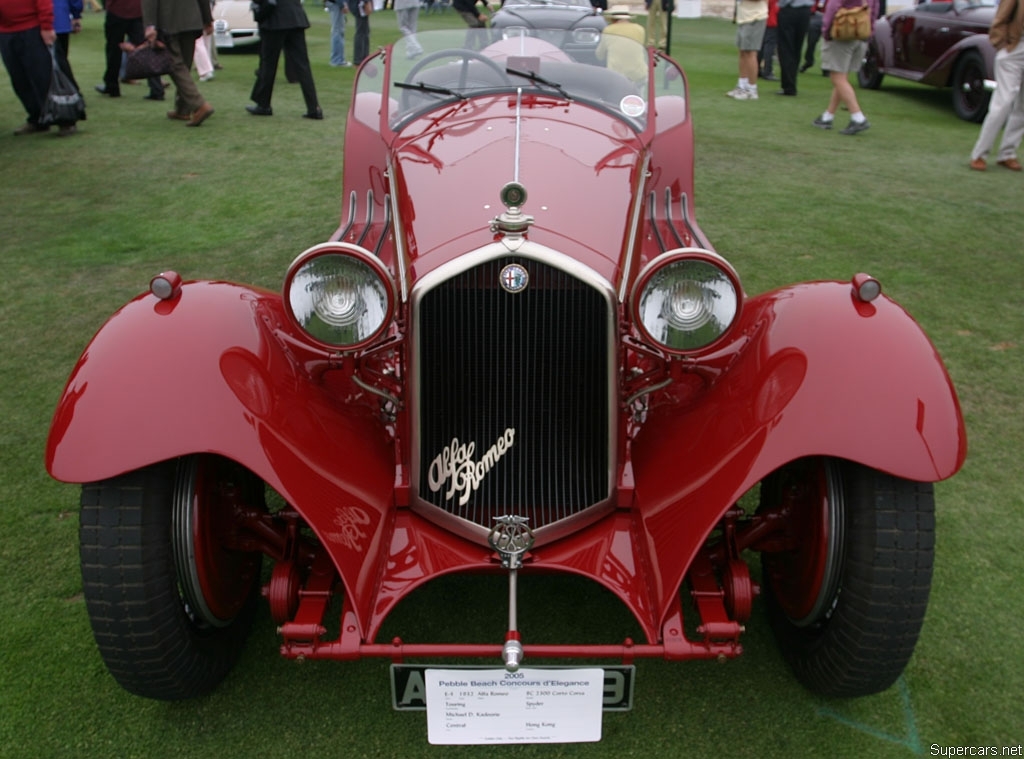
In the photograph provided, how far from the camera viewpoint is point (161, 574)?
2.18 meters

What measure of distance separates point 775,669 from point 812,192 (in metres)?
5.48

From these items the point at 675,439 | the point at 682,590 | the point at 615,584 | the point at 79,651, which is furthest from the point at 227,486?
the point at 682,590

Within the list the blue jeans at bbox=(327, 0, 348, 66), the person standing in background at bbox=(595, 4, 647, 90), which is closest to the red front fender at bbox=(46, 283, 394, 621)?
the person standing in background at bbox=(595, 4, 647, 90)

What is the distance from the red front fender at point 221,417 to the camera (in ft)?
6.91

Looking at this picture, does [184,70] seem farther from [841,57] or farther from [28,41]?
[841,57]

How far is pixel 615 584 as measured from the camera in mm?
2254

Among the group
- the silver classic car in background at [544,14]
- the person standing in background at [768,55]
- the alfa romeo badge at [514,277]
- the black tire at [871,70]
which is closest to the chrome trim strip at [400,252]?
the alfa romeo badge at [514,277]

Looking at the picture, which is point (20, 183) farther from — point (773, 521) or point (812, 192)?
point (773, 521)

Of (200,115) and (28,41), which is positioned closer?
(28,41)

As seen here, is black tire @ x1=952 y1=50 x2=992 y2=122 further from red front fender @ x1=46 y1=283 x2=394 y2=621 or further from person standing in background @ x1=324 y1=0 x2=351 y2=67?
red front fender @ x1=46 y1=283 x2=394 y2=621

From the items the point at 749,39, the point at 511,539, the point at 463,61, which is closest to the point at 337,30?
the point at 749,39

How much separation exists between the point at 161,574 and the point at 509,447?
95cm

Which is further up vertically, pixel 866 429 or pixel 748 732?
pixel 866 429

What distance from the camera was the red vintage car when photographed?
214 centimetres
